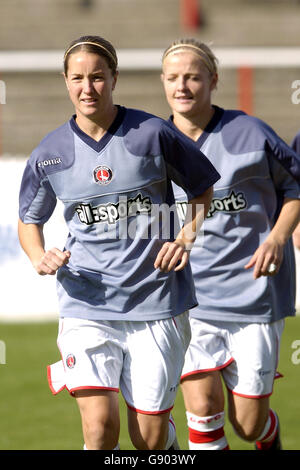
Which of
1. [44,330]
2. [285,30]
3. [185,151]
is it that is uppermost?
[285,30]

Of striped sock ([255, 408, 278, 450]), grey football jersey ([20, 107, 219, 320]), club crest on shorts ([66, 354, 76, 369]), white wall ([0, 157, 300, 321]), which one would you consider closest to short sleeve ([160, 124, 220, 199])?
grey football jersey ([20, 107, 219, 320])

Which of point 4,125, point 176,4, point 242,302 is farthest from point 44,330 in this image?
point 176,4

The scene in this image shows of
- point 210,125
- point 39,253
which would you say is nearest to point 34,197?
point 39,253

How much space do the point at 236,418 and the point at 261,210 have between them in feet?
3.15

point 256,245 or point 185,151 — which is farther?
point 256,245

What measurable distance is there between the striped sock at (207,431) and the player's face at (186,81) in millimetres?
1366

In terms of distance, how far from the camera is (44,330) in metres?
8.30

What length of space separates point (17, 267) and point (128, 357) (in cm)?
485

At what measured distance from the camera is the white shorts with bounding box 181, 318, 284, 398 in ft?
13.8

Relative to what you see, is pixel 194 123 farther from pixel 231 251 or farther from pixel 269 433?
pixel 269 433

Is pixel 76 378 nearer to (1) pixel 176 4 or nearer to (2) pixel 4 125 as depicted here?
(2) pixel 4 125

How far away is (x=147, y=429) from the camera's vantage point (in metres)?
3.61

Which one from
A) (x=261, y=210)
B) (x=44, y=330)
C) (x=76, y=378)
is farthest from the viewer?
(x=44, y=330)

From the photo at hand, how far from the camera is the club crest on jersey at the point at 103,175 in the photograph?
3516 millimetres
